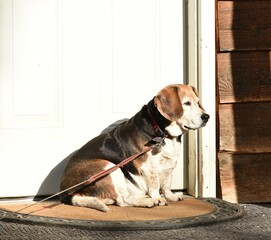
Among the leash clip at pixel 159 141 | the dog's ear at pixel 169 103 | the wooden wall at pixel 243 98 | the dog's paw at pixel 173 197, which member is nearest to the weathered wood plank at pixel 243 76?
the wooden wall at pixel 243 98

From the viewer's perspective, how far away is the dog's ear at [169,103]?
5535 millimetres

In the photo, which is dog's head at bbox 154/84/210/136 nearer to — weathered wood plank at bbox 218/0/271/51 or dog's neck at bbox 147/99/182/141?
dog's neck at bbox 147/99/182/141

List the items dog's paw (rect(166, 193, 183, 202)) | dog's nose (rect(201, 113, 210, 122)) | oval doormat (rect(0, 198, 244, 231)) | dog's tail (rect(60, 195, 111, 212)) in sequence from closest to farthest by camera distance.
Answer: oval doormat (rect(0, 198, 244, 231))
dog's tail (rect(60, 195, 111, 212))
dog's nose (rect(201, 113, 210, 122))
dog's paw (rect(166, 193, 183, 202))

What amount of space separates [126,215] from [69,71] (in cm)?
120

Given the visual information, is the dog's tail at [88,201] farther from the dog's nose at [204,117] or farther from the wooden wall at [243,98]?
the wooden wall at [243,98]

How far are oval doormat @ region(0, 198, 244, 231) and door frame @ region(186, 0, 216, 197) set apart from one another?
1.07 ft

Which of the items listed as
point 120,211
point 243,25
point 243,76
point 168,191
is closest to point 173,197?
point 168,191

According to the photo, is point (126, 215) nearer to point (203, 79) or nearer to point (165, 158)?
point (165, 158)

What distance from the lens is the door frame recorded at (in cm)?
592

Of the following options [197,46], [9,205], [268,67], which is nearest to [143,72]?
[197,46]

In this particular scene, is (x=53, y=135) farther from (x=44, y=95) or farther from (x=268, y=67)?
(x=268, y=67)

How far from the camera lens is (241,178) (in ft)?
19.6

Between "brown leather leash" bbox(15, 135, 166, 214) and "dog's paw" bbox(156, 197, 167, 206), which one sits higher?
"brown leather leash" bbox(15, 135, 166, 214)

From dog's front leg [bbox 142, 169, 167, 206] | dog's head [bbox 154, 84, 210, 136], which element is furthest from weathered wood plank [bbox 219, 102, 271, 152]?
dog's front leg [bbox 142, 169, 167, 206]
